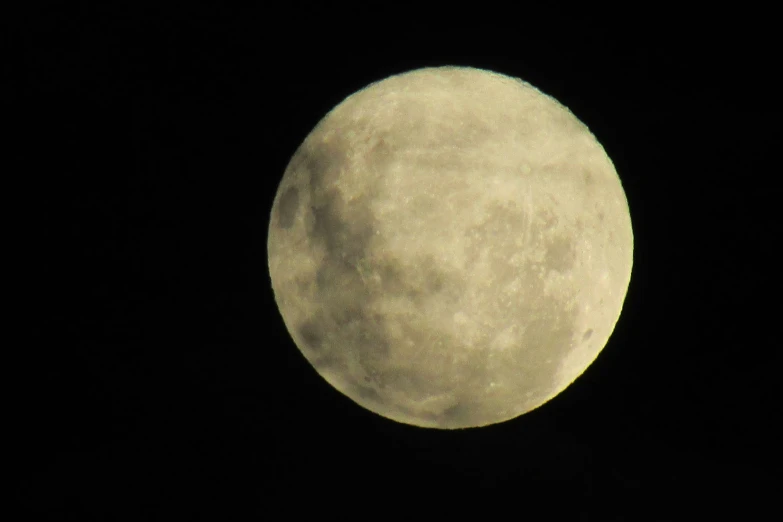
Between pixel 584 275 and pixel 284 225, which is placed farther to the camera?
pixel 284 225

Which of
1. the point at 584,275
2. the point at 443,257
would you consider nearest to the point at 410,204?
the point at 443,257

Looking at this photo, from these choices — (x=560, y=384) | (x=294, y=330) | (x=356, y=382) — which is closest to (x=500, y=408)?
(x=560, y=384)

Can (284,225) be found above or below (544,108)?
below

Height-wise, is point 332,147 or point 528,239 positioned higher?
point 332,147

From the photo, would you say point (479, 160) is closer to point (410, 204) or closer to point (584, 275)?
point (410, 204)

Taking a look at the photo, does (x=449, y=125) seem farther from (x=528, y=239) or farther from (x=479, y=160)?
(x=528, y=239)

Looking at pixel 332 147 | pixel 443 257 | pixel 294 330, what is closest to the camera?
pixel 443 257

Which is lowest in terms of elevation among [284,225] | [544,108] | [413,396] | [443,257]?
[413,396]

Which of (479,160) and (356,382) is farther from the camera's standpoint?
(356,382)

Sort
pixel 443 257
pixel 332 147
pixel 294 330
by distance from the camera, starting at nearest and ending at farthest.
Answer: pixel 443 257, pixel 332 147, pixel 294 330
